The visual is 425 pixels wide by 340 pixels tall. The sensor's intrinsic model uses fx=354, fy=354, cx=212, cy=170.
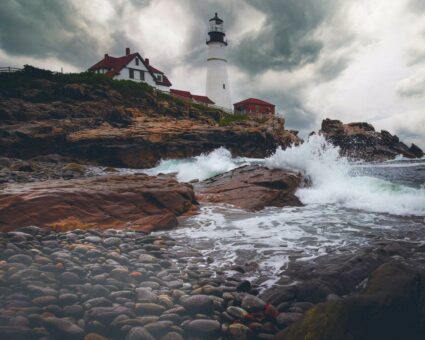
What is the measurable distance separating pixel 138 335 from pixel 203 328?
1.91 feet

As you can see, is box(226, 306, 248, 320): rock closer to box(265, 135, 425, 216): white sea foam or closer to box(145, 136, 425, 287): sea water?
box(145, 136, 425, 287): sea water

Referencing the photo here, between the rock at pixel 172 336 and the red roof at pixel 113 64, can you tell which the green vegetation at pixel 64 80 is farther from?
the rock at pixel 172 336

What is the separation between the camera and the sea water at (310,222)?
5395 millimetres

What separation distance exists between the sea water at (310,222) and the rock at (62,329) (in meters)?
2.14

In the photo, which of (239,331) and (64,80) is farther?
(64,80)

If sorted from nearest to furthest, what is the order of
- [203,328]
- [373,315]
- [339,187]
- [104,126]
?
[373,315] → [203,328] → [339,187] → [104,126]

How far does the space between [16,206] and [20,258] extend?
223 cm

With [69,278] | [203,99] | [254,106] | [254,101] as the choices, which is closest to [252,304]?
[69,278]

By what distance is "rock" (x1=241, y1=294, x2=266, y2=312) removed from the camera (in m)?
3.57

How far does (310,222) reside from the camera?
7.52 m

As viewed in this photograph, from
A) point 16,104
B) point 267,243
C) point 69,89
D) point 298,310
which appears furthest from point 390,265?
point 69,89

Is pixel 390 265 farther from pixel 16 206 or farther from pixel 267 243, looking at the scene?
pixel 16 206

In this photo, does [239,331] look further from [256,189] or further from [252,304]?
[256,189]

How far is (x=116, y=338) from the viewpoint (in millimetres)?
3059
